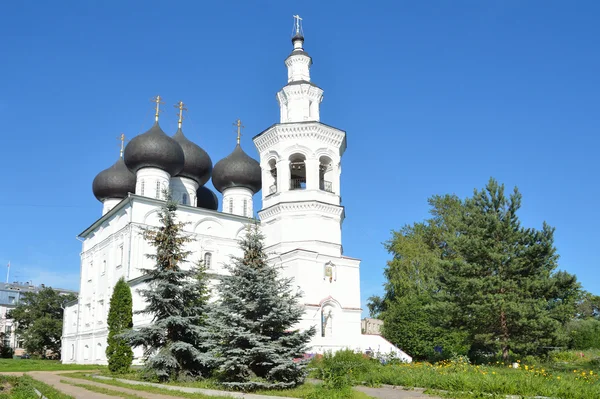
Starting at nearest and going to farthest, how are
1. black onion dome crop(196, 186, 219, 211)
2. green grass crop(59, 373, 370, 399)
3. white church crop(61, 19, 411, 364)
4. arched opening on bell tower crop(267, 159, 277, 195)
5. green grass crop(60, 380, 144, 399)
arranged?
green grass crop(59, 373, 370, 399)
green grass crop(60, 380, 144, 399)
white church crop(61, 19, 411, 364)
arched opening on bell tower crop(267, 159, 277, 195)
black onion dome crop(196, 186, 219, 211)

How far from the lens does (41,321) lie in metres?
37.8

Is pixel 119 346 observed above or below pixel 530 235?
below

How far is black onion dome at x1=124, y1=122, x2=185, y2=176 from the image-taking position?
2647 cm

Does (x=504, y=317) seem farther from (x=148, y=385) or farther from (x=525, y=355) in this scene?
(x=148, y=385)

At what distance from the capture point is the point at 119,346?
16.9 metres

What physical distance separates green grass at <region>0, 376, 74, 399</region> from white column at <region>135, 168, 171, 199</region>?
12.7 m

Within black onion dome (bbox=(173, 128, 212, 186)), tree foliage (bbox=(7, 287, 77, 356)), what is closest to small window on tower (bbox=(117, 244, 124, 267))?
black onion dome (bbox=(173, 128, 212, 186))

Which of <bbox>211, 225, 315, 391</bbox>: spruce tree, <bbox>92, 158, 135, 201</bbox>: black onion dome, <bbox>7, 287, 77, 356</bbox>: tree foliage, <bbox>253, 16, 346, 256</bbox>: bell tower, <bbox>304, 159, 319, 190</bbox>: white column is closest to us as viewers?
<bbox>211, 225, 315, 391</bbox>: spruce tree

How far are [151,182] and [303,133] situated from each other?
798cm

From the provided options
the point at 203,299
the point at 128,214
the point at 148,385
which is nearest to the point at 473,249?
the point at 203,299

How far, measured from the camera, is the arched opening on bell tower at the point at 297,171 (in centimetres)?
2547

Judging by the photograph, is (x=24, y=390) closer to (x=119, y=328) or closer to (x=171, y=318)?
(x=171, y=318)

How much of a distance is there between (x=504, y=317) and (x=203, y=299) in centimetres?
974

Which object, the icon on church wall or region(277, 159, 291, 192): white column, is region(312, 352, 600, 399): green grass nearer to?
the icon on church wall
